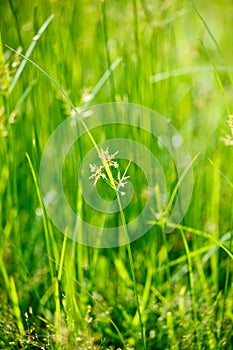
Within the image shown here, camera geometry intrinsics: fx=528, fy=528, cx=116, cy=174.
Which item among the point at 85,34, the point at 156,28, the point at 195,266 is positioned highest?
the point at 85,34

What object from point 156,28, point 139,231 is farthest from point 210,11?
point 139,231

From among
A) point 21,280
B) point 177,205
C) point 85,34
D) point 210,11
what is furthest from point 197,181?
point 210,11

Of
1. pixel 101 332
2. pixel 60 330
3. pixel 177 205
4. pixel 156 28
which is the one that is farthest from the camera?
pixel 156 28

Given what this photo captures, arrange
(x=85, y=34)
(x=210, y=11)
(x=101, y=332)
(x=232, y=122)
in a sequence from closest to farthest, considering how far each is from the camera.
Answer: (x=232, y=122) → (x=101, y=332) → (x=85, y=34) → (x=210, y=11)

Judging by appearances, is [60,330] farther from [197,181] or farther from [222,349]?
[197,181]

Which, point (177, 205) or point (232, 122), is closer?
point (232, 122)

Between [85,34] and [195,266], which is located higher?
[85,34]

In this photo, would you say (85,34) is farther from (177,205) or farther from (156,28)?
(177,205)
